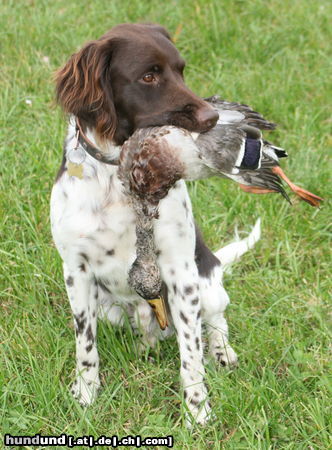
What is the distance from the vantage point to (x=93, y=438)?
285 centimetres

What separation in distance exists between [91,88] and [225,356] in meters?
1.35

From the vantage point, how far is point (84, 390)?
325 cm

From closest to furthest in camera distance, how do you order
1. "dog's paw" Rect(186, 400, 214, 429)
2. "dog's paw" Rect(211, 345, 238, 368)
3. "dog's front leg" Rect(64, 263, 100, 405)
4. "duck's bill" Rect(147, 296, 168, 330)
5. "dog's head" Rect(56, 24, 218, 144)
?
"dog's head" Rect(56, 24, 218, 144)
"dog's paw" Rect(186, 400, 214, 429)
"duck's bill" Rect(147, 296, 168, 330)
"dog's front leg" Rect(64, 263, 100, 405)
"dog's paw" Rect(211, 345, 238, 368)

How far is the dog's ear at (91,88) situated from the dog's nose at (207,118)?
0.34 meters

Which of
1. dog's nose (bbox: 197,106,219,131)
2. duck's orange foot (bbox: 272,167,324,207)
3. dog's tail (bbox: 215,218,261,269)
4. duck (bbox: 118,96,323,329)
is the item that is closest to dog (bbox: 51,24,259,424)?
dog's nose (bbox: 197,106,219,131)

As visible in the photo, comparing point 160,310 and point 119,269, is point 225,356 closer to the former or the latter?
point 160,310

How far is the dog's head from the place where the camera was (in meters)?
2.86

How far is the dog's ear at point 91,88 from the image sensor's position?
2.87 meters

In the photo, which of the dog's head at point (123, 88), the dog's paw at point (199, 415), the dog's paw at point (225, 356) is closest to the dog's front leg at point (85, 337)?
the dog's paw at point (199, 415)

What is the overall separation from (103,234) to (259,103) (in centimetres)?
235

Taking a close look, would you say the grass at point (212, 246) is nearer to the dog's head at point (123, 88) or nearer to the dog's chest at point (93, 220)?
the dog's head at point (123, 88)

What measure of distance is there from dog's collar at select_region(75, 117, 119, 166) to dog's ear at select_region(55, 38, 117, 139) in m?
0.06

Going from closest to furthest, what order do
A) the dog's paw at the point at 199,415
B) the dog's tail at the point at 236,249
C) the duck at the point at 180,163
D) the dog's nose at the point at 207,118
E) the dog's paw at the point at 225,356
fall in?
the duck at the point at 180,163
the dog's nose at the point at 207,118
the dog's paw at the point at 199,415
the dog's paw at the point at 225,356
the dog's tail at the point at 236,249

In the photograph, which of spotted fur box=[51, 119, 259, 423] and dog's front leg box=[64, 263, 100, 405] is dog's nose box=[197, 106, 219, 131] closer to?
spotted fur box=[51, 119, 259, 423]
